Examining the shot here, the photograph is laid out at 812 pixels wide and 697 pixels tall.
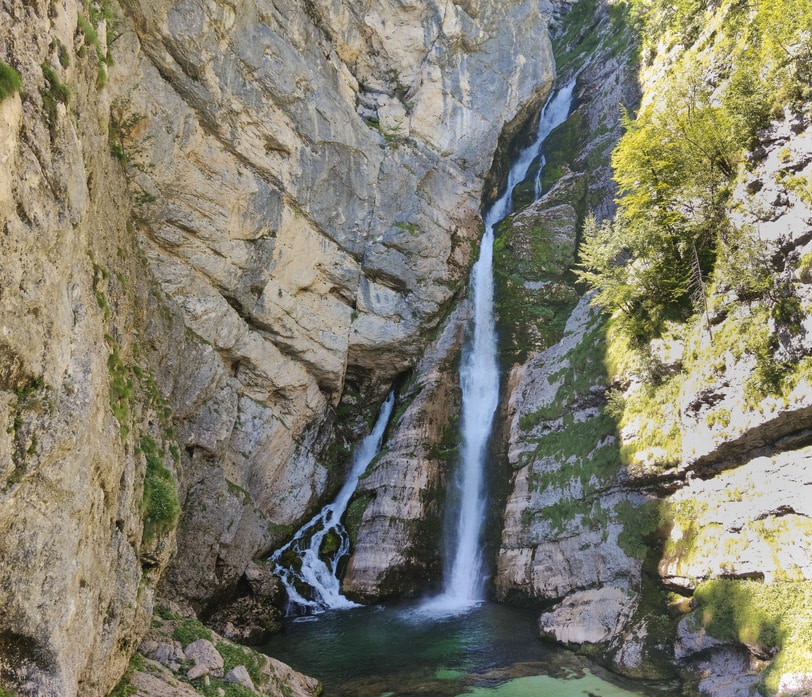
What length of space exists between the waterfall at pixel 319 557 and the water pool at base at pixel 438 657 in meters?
1.19

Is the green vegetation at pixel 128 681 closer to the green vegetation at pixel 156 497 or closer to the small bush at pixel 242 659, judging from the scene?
the small bush at pixel 242 659

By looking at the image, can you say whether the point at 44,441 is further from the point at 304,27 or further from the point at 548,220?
the point at 548,220

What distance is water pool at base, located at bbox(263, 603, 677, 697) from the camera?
13484 mm

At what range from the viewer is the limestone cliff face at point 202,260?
6.59 meters

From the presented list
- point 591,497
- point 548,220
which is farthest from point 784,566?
point 548,220

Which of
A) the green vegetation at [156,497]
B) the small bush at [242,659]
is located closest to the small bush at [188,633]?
the small bush at [242,659]

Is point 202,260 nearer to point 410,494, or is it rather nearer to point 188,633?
point 410,494

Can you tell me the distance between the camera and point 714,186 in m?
17.5

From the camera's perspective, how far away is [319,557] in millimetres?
23203

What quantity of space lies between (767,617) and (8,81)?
16.2 meters

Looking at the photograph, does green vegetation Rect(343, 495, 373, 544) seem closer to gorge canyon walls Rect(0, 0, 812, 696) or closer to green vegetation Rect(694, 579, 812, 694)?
gorge canyon walls Rect(0, 0, 812, 696)

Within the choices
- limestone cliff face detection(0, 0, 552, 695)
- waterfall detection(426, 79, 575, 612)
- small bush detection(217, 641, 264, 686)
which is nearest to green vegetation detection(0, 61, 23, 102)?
limestone cliff face detection(0, 0, 552, 695)

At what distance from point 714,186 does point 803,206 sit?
361 centimetres

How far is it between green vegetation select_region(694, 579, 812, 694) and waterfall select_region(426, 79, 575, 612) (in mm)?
9190
